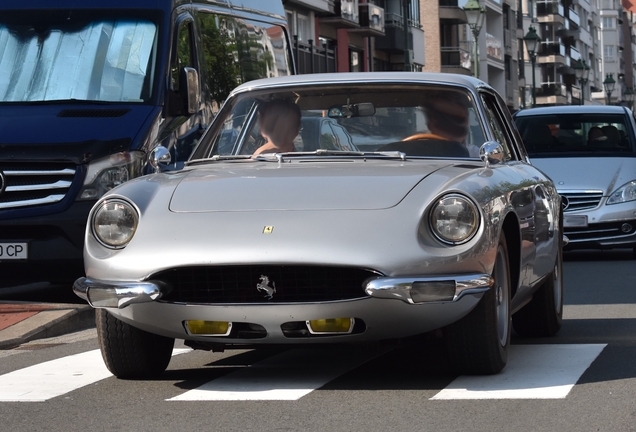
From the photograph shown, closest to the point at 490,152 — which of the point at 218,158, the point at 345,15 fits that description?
the point at 218,158

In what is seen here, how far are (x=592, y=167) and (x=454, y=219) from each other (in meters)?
10.8

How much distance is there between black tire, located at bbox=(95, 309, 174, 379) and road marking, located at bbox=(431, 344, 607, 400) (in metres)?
1.44

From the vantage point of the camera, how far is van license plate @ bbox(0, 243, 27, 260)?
11.0 meters

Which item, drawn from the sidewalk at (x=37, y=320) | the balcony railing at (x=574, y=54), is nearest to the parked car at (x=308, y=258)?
the sidewalk at (x=37, y=320)

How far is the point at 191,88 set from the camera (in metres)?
11.6

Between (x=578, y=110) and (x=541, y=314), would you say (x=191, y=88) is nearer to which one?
(x=541, y=314)

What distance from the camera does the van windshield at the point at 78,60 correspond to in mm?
11711

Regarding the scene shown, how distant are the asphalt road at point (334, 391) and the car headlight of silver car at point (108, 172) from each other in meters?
2.38

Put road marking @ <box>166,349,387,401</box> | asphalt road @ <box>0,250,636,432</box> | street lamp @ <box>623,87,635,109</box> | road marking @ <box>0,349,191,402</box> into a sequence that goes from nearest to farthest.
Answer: asphalt road @ <box>0,250,636,432</box>, road marking @ <box>166,349,387,401</box>, road marking @ <box>0,349,191,402</box>, street lamp @ <box>623,87,635,109</box>

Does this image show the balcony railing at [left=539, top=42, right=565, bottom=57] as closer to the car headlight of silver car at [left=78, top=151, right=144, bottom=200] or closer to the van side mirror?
the van side mirror

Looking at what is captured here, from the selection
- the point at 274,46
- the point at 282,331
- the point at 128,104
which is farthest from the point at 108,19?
the point at 282,331

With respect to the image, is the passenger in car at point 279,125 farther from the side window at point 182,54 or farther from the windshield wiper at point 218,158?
the side window at point 182,54

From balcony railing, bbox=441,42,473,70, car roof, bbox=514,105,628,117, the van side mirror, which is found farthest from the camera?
balcony railing, bbox=441,42,473,70

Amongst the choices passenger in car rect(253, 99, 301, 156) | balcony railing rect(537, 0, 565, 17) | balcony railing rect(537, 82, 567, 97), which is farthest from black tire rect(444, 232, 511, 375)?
balcony railing rect(537, 0, 565, 17)
